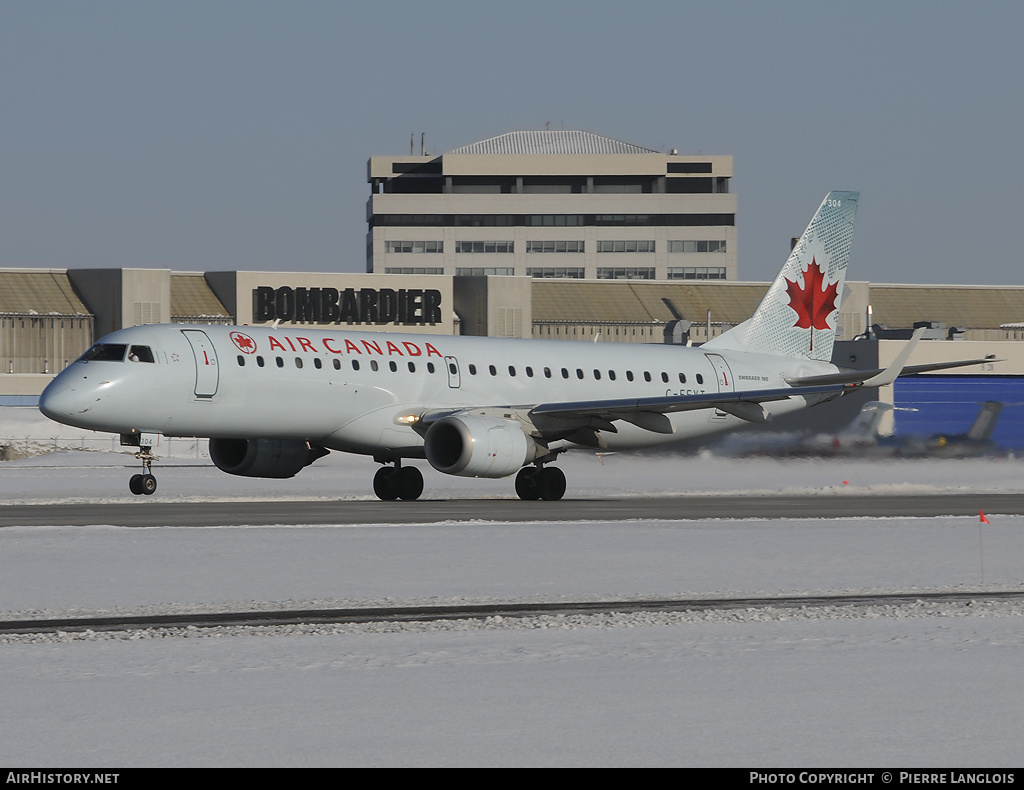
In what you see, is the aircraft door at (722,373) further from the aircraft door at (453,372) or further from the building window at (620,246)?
the building window at (620,246)

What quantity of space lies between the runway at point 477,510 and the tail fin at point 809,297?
25.4 feet

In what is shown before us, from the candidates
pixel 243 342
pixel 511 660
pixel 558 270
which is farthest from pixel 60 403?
pixel 558 270

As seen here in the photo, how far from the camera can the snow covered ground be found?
8.78 m

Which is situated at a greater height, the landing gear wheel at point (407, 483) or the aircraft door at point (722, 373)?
the aircraft door at point (722, 373)

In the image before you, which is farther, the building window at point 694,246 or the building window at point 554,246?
the building window at point 694,246

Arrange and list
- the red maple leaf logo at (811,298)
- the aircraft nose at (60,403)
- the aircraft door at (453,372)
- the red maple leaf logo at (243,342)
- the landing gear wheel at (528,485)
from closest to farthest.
→ 1. the aircraft nose at (60,403)
2. the red maple leaf logo at (243,342)
3. the landing gear wheel at (528,485)
4. the aircraft door at (453,372)
5. the red maple leaf logo at (811,298)

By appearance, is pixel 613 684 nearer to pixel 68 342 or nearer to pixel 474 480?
pixel 474 480

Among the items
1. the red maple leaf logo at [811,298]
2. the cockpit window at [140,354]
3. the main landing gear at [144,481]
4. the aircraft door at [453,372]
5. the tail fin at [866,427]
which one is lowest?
the main landing gear at [144,481]

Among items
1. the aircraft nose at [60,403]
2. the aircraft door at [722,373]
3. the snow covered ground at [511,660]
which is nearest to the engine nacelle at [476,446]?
the aircraft nose at [60,403]

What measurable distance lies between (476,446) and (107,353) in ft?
26.9

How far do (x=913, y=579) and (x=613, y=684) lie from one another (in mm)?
8377

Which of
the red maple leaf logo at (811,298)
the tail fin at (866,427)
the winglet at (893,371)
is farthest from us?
the tail fin at (866,427)

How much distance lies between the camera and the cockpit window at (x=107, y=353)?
103 feet

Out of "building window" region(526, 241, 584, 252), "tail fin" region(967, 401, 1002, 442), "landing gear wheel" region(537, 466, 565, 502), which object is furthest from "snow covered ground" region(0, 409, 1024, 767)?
"building window" region(526, 241, 584, 252)
